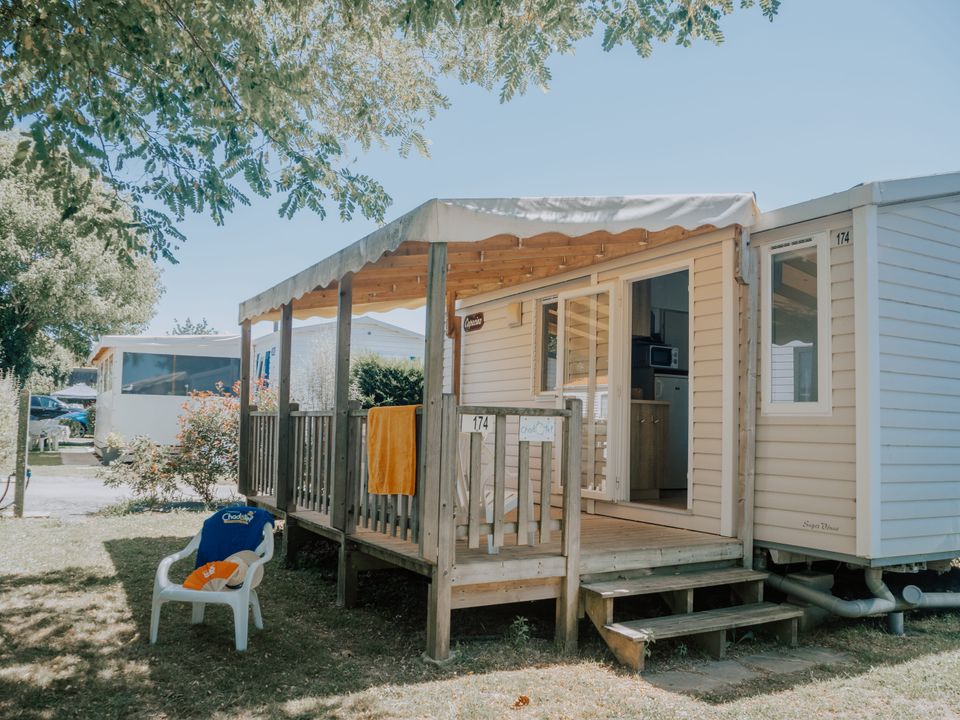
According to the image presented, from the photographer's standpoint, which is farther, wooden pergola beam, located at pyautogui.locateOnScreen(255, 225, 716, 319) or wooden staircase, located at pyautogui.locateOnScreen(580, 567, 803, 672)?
wooden pergola beam, located at pyautogui.locateOnScreen(255, 225, 716, 319)

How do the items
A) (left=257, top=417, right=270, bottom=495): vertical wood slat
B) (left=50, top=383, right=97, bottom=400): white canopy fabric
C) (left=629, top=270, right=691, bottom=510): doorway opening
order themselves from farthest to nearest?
1. (left=50, top=383, right=97, bottom=400): white canopy fabric
2. (left=257, top=417, right=270, bottom=495): vertical wood slat
3. (left=629, top=270, right=691, bottom=510): doorway opening

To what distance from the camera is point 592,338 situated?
21.5 ft

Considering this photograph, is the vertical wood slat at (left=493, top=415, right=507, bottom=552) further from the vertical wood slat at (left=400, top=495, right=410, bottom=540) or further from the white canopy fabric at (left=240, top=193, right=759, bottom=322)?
the white canopy fabric at (left=240, top=193, right=759, bottom=322)

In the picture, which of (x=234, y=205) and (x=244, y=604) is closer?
(x=244, y=604)

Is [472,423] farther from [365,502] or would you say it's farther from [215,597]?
[215,597]

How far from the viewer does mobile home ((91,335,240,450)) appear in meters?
16.4

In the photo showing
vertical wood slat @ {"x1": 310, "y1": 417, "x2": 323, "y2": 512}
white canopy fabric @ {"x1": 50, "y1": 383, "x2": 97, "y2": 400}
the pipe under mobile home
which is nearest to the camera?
the pipe under mobile home

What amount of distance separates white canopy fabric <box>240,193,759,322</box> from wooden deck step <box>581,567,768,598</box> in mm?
2047

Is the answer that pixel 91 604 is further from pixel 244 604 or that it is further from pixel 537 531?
pixel 537 531

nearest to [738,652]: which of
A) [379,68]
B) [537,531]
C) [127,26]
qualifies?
[537,531]

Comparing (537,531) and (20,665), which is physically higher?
(537,531)

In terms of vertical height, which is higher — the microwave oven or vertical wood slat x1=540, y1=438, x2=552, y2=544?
the microwave oven

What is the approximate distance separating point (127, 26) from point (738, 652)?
4.97 metres

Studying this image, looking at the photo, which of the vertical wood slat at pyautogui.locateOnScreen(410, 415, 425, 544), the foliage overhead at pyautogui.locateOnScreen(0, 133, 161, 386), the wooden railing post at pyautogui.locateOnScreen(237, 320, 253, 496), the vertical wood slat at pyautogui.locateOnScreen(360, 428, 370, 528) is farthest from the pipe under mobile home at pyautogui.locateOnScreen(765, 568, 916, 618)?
the foliage overhead at pyautogui.locateOnScreen(0, 133, 161, 386)
